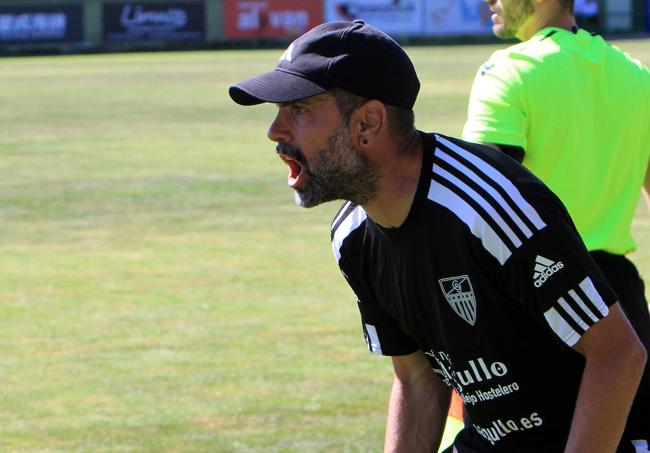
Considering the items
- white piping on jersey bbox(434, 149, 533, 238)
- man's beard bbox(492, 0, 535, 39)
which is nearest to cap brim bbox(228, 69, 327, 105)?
white piping on jersey bbox(434, 149, 533, 238)

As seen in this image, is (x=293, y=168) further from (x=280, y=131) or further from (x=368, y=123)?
(x=368, y=123)

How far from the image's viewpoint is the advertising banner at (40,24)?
53750 millimetres

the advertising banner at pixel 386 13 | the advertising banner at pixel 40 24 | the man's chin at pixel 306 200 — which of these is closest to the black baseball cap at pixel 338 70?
the man's chin at pixel 306 200

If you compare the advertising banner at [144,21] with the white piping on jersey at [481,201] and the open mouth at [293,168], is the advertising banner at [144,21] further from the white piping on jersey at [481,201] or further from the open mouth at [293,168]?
the white piping on jersey at [481,201]

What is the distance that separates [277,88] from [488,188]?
1.71 feet

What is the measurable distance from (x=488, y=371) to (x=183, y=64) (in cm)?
4193

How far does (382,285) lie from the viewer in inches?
137

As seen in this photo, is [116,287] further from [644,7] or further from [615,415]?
[644,7]

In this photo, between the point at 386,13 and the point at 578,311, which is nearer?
the point at 578,311

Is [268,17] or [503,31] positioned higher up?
[503,31]

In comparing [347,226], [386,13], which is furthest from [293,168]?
[386,13]

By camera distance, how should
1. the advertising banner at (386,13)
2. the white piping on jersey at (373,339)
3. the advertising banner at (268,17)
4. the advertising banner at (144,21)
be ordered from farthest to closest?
the advertising banner at (386,13) < the advertising banner at (268,17) < the advertising banner at (144,21) < the white piping on jersey at (373,339)

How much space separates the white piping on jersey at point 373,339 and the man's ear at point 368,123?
661 millimetres

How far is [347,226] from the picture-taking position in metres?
3.56
